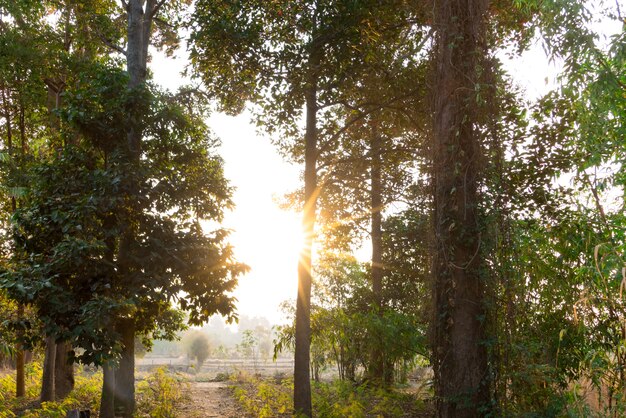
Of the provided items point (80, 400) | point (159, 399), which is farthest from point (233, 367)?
point (80, 400)

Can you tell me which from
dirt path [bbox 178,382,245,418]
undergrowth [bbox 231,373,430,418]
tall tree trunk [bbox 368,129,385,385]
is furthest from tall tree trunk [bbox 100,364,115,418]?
tall tree trunk [bbox 368,129,385,385]

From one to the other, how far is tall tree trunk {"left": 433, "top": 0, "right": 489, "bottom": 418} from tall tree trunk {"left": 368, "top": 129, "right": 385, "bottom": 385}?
466 centimetres

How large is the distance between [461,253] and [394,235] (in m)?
8.43

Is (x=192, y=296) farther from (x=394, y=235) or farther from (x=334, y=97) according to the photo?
(x=394, y=235)

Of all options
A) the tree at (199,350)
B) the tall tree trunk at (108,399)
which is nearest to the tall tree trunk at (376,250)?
the tall tree trunk at (108,399)

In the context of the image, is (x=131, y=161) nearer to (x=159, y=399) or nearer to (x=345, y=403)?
(x=159, y=399)

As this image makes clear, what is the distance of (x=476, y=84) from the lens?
6.95 m

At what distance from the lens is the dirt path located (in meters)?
11.7

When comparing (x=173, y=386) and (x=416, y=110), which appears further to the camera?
(x=173, y=386)

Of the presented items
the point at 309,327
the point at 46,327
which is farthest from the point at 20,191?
the point at 309,327

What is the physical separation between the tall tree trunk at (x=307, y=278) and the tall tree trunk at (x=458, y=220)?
9.96 feet

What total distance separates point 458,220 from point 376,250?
8.36 m

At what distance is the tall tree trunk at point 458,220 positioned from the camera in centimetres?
681

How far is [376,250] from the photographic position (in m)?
15.3
